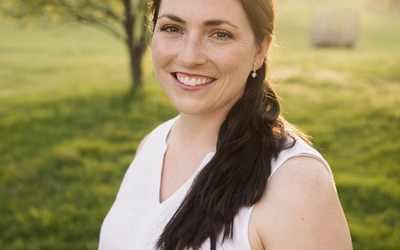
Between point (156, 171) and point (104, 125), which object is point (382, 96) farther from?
point (156, 171)

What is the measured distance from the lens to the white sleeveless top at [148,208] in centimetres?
158

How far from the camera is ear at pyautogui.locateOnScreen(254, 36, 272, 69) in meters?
1.92

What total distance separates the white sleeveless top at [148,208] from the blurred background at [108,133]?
85 cm

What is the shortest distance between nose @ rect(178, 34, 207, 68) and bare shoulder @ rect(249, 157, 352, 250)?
668 millimetres

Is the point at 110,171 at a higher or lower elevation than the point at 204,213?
lower

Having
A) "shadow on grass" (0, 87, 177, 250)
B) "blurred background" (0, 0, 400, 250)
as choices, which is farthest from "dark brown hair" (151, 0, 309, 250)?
"shadow on grass" (0, 87, 177, 250)

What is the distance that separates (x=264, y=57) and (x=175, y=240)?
1.08m

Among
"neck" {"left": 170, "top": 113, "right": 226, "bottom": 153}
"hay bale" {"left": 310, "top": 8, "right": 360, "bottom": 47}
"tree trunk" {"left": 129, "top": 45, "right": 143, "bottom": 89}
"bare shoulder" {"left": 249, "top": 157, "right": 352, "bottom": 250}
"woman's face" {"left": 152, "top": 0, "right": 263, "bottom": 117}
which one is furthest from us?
"hay bale" {"left": 310, "top": 8, "right": 360, "bottom": 47}

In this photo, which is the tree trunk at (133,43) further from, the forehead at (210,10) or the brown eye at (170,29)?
the forehead at (210,10)

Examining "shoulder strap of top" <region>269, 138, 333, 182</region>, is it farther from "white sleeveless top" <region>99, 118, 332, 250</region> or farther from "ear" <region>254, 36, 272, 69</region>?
"ear" <region>254, 36, 272, 69</region>

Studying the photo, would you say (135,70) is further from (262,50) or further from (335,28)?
(335,28)

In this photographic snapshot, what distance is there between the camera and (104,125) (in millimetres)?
7305

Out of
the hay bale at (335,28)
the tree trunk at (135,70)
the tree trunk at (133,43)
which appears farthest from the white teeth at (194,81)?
the hay bale at (335,28)

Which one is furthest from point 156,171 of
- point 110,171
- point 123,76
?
point 123,76
